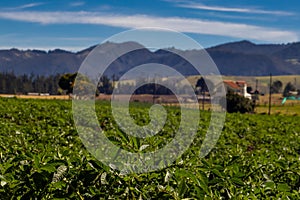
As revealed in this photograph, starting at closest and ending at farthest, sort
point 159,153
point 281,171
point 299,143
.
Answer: point 159,153 < point 281,171 < point 299,143

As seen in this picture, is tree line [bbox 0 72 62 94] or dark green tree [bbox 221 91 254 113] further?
tree line [bbox 0 72 62 94]

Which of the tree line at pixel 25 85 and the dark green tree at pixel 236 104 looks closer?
the dark green tree at pixel 236 104

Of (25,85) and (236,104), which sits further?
(25,85)

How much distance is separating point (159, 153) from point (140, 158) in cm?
24

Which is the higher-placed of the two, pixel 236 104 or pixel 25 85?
pixel 236 104

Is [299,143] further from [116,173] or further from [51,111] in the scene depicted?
[116,173]

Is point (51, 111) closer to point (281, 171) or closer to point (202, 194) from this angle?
point (281, 171)

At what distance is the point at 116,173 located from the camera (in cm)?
190

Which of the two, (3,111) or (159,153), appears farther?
(3,111)

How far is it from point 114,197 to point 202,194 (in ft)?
1.13

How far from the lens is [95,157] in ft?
6.29

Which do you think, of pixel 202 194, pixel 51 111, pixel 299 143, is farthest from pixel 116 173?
pixel 51 111

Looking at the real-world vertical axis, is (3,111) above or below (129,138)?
below

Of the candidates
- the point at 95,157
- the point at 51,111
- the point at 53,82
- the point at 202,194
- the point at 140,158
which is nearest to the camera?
the point at 202,194
